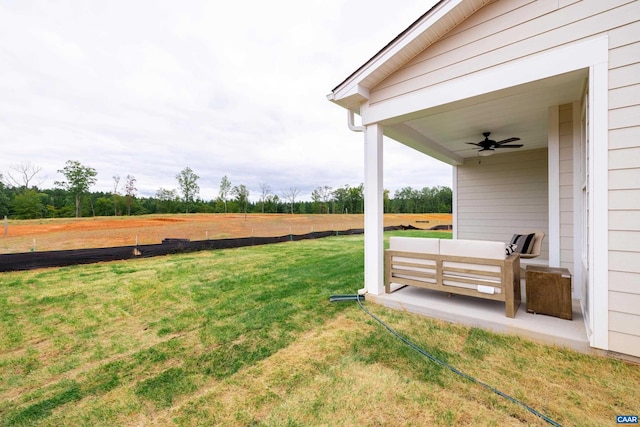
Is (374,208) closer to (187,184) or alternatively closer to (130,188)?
(187,184)

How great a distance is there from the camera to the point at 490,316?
2.63 metres

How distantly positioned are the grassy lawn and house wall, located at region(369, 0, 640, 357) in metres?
0.64

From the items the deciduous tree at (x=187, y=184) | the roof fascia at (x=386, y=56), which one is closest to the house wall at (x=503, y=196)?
the roof fascia at (x=386, y=56)

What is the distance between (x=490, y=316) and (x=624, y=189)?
155cm

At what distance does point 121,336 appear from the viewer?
106 inches

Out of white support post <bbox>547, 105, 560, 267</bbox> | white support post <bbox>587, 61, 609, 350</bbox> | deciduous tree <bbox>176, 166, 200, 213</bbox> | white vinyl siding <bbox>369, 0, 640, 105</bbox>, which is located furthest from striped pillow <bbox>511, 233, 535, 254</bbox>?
deciduous tree <bbox>176, 166, 200, 213</bbox>

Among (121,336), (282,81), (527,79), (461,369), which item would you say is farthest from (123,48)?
(461,369)

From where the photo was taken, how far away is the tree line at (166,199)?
27.6 meters

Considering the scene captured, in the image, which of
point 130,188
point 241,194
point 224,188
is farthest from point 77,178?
point 241,194

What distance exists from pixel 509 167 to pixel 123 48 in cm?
1067

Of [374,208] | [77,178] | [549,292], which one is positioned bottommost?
[549,292]

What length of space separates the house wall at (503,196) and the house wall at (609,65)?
4.48 meters

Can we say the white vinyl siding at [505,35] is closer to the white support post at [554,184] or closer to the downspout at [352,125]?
the downspout at [352,125]

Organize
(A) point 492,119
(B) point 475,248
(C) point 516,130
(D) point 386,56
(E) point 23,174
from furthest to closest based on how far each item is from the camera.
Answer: (E) point 23,174 → (C) point 516,130 → (A) point 492,119 → (D) point 386,56 → (B) point 475,248
